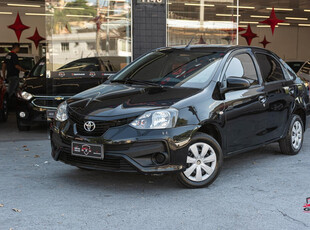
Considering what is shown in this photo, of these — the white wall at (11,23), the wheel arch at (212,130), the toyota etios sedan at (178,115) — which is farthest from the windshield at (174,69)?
the white wall at (11,23)

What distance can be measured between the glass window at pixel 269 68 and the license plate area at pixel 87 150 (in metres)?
2.70

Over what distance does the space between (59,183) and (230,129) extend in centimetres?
211

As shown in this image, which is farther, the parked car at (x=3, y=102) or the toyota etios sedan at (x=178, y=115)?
the parked car at (x=3, y=102)

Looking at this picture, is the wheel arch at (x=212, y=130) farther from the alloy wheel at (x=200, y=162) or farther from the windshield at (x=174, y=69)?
the windshield at (x=174, y=69)

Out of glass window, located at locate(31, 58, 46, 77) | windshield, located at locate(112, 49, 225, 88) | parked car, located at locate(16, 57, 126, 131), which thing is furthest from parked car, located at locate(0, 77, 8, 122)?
windshield, located at locate(112, 49, 225, 88)

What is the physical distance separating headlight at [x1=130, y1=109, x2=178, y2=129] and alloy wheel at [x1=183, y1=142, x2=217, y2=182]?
411mm

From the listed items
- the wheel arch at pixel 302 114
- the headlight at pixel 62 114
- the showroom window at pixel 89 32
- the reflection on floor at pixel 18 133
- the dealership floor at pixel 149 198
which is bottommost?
the reflection on floor at pixel 18 133

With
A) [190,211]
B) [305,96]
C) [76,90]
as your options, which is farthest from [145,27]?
[190,211]

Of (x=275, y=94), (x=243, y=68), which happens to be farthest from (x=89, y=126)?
(x=275, y=94)

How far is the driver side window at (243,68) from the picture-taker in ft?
18.7

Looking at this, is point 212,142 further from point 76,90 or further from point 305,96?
point 76,90

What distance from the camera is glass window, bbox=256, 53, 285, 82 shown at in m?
6.30

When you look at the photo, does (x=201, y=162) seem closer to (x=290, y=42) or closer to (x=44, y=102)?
(x=44, y=102)

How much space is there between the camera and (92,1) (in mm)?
10234
